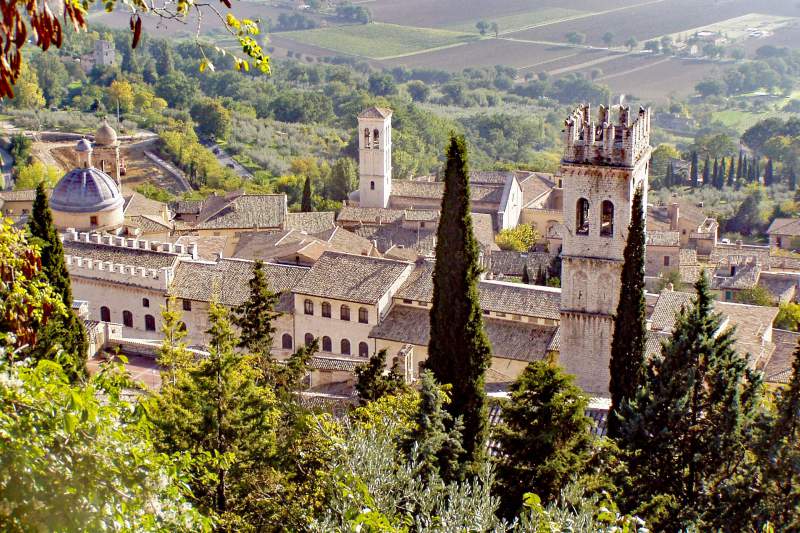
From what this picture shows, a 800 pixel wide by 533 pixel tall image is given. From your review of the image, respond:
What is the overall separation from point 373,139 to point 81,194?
60.1 feet

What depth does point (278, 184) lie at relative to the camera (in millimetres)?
64250

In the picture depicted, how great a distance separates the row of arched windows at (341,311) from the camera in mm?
30109

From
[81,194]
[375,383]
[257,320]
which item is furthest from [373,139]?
[375,383]

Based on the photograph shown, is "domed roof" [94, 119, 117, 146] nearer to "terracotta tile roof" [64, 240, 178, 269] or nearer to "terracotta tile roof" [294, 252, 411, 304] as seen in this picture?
"terracotta tile roof" [64, 240, 178, 269]

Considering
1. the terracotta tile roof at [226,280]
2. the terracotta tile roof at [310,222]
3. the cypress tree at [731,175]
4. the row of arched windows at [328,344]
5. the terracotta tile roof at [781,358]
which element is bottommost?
the terracotta tile roof at [781,358]

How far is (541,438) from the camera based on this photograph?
52.2ft

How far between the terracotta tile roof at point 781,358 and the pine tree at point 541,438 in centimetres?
1242

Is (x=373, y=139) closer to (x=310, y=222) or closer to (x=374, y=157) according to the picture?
(x=374, y=157)

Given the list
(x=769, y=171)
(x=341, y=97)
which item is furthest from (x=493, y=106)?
(x=769, y=171)

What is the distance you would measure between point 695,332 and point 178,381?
732 centimetres

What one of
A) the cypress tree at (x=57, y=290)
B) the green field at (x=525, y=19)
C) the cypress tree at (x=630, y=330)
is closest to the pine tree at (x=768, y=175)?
the cypress tree at (x=630, y=330)

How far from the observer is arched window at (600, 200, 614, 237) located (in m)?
24.9

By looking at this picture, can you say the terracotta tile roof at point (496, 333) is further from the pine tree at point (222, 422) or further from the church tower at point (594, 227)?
the pine tree at point (222, 422)

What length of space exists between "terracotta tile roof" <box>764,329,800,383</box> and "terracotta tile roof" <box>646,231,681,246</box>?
14.8 meters
